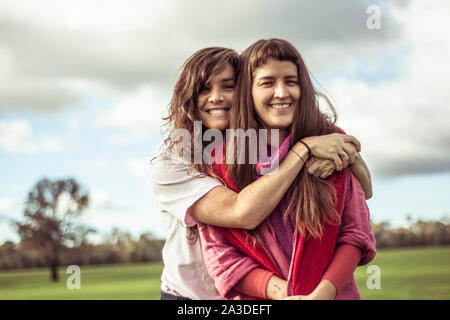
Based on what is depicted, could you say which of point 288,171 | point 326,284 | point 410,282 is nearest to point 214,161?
point 288,171

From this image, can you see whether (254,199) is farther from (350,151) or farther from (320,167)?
(350,151)

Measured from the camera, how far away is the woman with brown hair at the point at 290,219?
8.02 ft

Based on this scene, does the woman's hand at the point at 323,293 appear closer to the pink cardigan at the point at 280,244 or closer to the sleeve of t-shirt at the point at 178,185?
the pink cardigan at the point at 280,244

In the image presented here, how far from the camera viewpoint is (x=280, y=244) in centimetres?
259

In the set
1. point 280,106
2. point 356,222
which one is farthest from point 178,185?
point 356,222

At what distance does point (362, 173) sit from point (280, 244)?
650 millimetres

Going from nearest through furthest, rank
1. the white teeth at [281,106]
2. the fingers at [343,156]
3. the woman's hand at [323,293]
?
the woman's hand at [323,293], the fingers at [343,156], the white teeth at [281,106]

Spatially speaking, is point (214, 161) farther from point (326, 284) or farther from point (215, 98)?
point (326, 284)

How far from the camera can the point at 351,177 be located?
262 centimetres

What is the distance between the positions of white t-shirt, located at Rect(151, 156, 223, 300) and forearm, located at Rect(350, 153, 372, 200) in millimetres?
803

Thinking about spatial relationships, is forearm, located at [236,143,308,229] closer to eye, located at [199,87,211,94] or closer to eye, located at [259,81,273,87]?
eye, located at [259,81,273,87]

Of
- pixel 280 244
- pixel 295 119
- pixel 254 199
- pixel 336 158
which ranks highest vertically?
pixel 295 119

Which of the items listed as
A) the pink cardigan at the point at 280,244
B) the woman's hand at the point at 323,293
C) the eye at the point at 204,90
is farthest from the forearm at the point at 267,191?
the eye at the point at 204,90

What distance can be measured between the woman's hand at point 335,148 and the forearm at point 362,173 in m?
0.09
